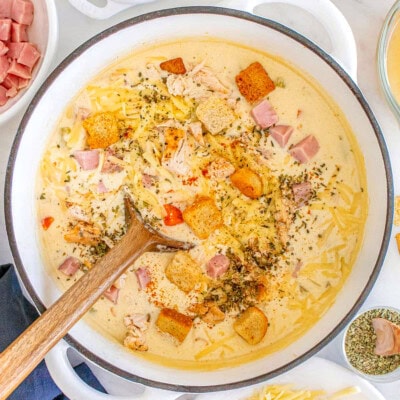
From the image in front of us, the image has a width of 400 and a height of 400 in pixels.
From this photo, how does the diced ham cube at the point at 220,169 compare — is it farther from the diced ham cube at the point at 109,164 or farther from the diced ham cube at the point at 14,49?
the diced ham cube at the point at 14,49

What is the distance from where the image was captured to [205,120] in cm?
194

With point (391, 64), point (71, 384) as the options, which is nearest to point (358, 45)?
point (391, 64)

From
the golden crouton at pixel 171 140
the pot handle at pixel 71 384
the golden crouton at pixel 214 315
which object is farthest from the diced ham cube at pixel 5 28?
the golden crouton at pixel 214 315

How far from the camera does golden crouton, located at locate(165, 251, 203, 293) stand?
1.98 meters

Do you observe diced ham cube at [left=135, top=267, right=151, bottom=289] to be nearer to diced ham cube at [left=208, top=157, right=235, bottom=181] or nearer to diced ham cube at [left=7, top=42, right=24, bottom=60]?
diced ham cube at [left=208, top=157, right=235, bottom=181]

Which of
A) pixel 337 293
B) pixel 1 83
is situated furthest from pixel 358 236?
pixel 1 83

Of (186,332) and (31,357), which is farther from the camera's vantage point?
(186,332)

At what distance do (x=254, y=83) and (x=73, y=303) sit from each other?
2.60 feet

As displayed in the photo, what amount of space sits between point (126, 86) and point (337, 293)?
889mm

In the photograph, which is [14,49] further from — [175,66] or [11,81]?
[175,66]

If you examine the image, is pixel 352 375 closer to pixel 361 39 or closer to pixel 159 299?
pixel 159 299

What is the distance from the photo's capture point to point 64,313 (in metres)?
1.71

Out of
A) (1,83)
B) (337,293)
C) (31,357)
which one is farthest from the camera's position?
(337,293)

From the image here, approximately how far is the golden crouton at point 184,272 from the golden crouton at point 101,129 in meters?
0.39
